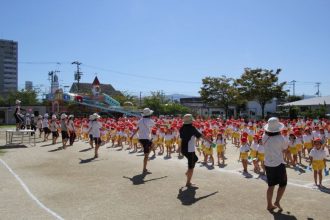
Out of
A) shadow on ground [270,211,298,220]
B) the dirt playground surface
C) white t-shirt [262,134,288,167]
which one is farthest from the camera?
white t-shirt [262,134,288,167]

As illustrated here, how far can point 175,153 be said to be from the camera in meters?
15.2

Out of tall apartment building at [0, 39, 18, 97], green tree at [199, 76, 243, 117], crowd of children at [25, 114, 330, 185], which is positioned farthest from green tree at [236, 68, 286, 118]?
tall apartment building at [0, 39, 18, 97]

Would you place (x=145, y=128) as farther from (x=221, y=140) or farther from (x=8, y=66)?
(x=8, y=66)

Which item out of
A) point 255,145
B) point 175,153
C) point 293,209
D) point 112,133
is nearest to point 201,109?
point 112,133

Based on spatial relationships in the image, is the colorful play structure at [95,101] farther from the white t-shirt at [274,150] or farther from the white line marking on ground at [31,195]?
the white t-shirt at [274,150]

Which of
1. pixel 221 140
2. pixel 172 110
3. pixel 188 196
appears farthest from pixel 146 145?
pixel 172 110

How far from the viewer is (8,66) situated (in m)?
116

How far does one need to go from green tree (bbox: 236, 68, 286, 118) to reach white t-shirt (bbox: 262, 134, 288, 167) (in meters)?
39.0

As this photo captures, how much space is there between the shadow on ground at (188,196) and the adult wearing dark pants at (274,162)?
142cm

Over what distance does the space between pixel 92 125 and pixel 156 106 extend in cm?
4248

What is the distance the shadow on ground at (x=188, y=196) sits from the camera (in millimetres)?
7064

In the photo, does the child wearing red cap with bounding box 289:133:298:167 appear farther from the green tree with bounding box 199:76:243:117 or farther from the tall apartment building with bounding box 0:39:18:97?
the tall apartment building with bounding box 0:39:18:97

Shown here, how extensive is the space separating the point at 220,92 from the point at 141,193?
1626 inches

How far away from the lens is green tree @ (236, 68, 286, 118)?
4453 cm
